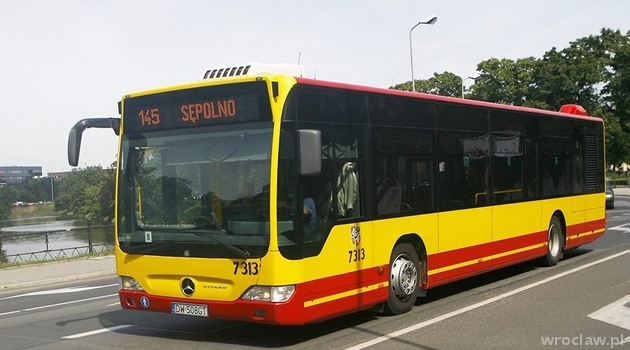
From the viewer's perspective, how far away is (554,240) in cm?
1434

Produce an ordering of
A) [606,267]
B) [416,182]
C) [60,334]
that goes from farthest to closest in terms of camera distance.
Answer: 1. [606,267]
2. [416,182]
3. [60,334]

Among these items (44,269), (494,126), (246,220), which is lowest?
(44,269)

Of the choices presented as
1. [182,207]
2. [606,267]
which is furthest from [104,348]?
[606,267]

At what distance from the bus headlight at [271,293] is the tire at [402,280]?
7.03 feet

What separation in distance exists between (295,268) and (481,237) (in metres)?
4.79

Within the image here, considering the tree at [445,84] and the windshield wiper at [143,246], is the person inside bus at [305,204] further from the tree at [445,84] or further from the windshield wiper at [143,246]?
the tree at [445,84]

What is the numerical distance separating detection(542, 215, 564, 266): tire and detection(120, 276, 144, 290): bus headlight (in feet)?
28.2

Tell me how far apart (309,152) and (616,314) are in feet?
15.2

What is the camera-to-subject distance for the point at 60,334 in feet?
29.7

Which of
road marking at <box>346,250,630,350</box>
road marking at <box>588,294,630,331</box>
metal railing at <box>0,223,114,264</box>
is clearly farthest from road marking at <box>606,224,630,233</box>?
metal railing at <box>0,223,114,264</box>

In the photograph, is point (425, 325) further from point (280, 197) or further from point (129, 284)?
point (129, 284)

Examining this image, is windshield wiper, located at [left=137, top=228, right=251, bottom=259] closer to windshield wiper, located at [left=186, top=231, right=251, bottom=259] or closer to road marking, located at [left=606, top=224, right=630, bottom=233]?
windshield wiper, located at [left=186, top=231, right=251, bottom=259]

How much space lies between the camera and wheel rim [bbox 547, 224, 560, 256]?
46.4 feet

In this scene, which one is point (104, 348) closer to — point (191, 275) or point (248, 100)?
point (191, 275)
